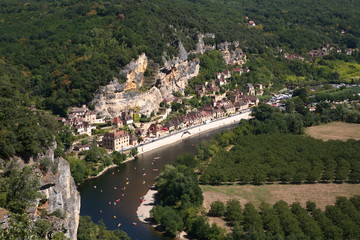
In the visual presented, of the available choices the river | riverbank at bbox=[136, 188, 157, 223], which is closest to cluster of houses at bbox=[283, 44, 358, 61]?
the river

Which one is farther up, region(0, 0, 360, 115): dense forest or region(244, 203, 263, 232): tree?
region(0, 0, 360, 115): dense forest

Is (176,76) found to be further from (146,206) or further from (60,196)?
(60,196)

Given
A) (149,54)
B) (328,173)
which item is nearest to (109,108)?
(149,54)

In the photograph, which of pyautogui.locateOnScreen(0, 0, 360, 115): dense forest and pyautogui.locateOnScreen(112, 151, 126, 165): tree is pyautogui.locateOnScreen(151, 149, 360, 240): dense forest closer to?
pyautogui.locateOnScreen(112, 151, 126, 165): tree


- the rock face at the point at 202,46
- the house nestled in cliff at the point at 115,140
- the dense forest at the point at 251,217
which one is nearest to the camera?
the dense forest at the point at 251,217

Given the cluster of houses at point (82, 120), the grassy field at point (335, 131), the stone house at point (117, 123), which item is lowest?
the grassy field at point (335, 131)

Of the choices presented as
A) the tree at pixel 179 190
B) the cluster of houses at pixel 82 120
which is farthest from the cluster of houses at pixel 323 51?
the tree at pixel 179 190

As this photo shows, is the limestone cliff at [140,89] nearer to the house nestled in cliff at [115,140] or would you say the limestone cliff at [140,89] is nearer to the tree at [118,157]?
the house nestled in cliff at [115,140]
